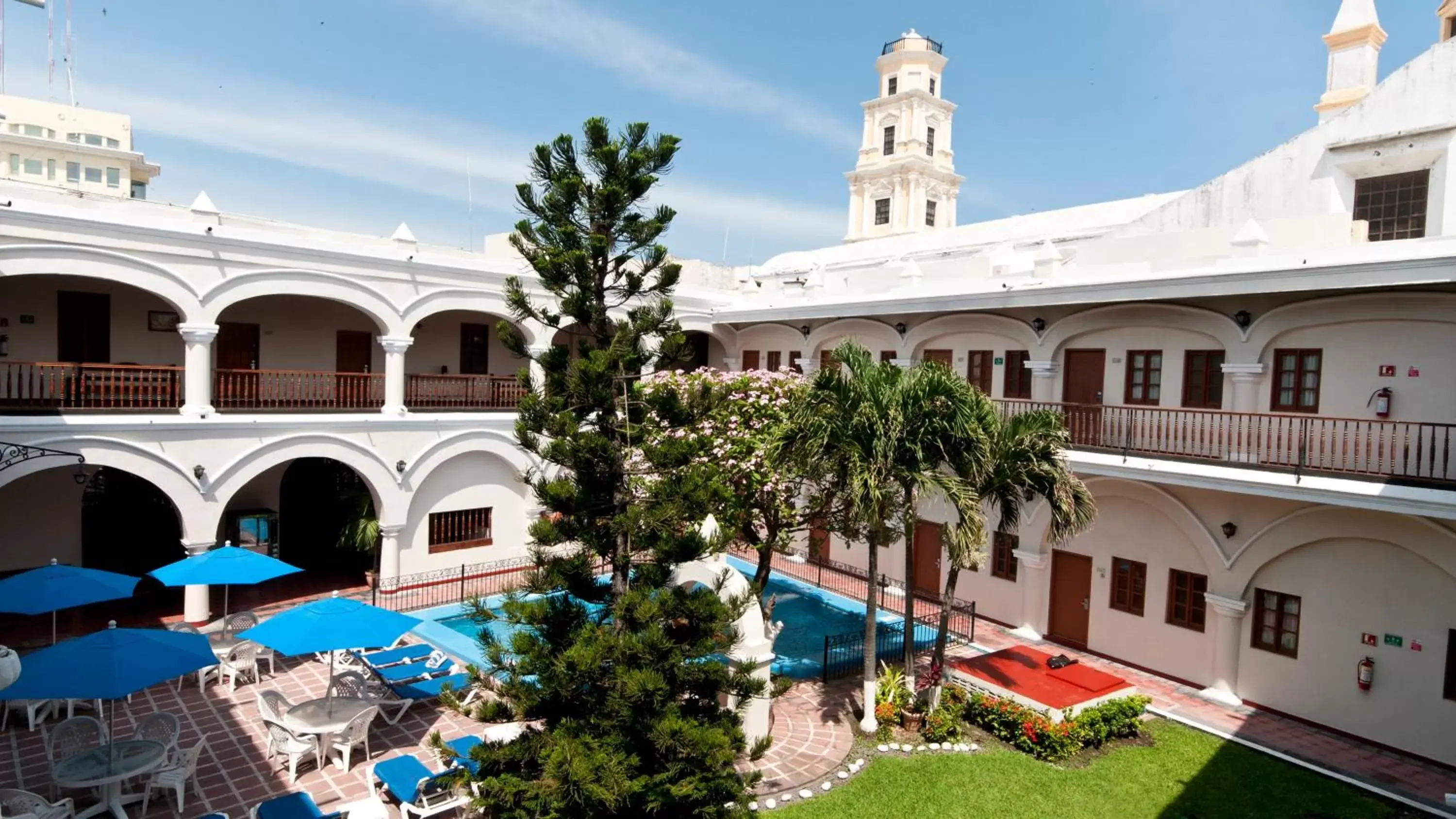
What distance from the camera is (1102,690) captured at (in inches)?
475

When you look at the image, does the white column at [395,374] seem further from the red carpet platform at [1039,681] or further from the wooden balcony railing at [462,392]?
the red carpet platform at [1039,681]

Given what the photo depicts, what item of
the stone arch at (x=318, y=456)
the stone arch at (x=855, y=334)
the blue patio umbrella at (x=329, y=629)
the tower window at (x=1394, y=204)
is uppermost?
the tower window at (x=1394, y=204)

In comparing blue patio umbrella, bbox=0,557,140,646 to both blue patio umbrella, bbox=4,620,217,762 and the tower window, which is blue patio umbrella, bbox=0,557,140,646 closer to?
blue patio umbrella, bbox=4,620,217,762

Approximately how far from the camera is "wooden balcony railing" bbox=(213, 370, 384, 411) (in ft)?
54.2

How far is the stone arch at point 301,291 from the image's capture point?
49.2 ft

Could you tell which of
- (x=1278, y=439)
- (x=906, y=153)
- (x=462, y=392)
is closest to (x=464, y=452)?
(x=462, y=392)

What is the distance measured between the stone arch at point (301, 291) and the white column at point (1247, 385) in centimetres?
1511

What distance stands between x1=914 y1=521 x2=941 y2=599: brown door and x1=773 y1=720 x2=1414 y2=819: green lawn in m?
6.94

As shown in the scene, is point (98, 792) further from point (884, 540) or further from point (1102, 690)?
point (1102, 690)

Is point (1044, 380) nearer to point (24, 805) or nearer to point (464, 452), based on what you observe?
point (464, 452)

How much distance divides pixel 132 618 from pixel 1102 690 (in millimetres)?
16292

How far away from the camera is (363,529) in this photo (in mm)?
17391

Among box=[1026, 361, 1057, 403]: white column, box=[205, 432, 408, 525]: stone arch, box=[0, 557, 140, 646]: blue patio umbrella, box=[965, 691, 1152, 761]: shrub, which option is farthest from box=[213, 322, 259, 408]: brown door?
box=[1026, 361, 1057, 403]: white column

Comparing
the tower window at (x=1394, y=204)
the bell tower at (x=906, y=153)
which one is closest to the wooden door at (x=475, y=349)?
the tower window at (x=1394, y=204)
